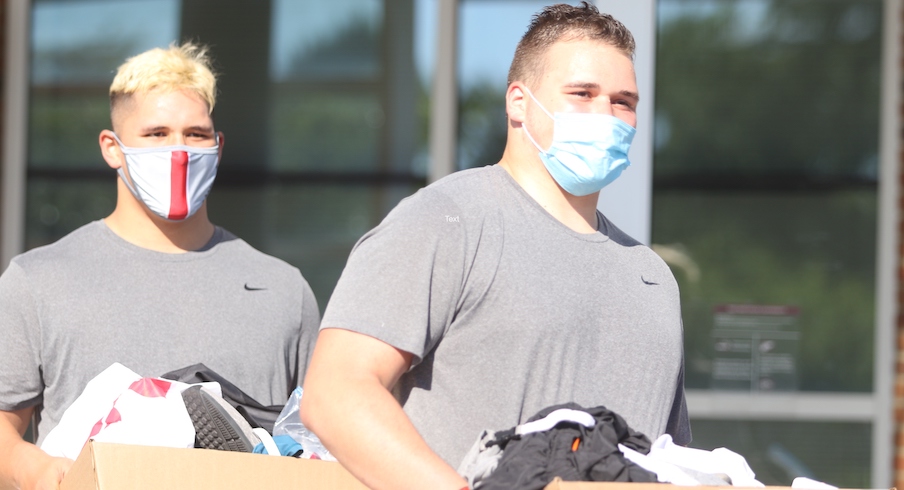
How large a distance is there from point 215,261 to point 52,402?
54cm

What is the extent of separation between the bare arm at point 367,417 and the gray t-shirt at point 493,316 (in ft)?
0.13

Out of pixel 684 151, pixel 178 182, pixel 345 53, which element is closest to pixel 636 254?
pixel 178 182

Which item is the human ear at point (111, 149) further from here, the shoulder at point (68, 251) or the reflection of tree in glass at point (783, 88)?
the reflection of tree in glass at point (783, 88)

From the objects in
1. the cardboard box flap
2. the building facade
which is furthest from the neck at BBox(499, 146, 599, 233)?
the building facade

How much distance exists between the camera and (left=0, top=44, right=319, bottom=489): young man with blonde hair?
2479 millimetres

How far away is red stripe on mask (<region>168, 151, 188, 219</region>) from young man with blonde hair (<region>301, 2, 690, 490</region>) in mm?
946

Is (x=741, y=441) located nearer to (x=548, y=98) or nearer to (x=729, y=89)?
(x=729, y=89)

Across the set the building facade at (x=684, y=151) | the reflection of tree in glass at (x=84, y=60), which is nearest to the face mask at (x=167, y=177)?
the building facade at (x=684, y=151)

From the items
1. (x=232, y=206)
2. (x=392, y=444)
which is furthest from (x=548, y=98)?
(x=232, y=206)

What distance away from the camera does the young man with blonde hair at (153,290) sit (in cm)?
248

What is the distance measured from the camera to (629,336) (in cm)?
195

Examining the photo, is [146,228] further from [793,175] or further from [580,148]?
[793,175]

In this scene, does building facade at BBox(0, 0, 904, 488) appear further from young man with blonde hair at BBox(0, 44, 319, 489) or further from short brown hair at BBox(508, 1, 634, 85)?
short brown hair at BBox(508, 1, 634, 85)

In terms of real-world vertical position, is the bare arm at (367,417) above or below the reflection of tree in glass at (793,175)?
below
